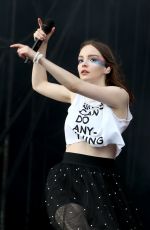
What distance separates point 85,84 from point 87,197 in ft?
1.87

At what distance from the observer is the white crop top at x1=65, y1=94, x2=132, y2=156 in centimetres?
319

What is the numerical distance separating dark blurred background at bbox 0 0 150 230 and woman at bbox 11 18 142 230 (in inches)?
51.1

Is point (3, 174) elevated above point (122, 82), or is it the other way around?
point (122, 82)

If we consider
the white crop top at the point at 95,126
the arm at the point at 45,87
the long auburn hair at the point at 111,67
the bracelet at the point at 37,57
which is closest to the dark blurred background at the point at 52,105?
the arm at the point at 45,87

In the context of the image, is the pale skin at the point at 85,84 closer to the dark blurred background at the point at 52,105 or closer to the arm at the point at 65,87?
the arm at the point at 65,87

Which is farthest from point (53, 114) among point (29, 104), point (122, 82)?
point (122, 82)

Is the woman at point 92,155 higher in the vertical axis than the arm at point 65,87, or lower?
lower

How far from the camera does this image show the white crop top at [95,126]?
3186mm

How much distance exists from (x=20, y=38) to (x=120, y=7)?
31.5 inches

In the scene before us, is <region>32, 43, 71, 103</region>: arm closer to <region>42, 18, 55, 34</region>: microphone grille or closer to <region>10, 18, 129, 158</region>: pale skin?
<region>10, 18, 129, 158</region>: pale skin

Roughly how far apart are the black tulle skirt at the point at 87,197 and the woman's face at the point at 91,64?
1.50 feet

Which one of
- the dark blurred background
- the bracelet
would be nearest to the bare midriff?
the bracelet

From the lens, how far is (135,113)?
15.6 feet

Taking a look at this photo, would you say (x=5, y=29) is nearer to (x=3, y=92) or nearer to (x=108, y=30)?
(x=3, y=92)
